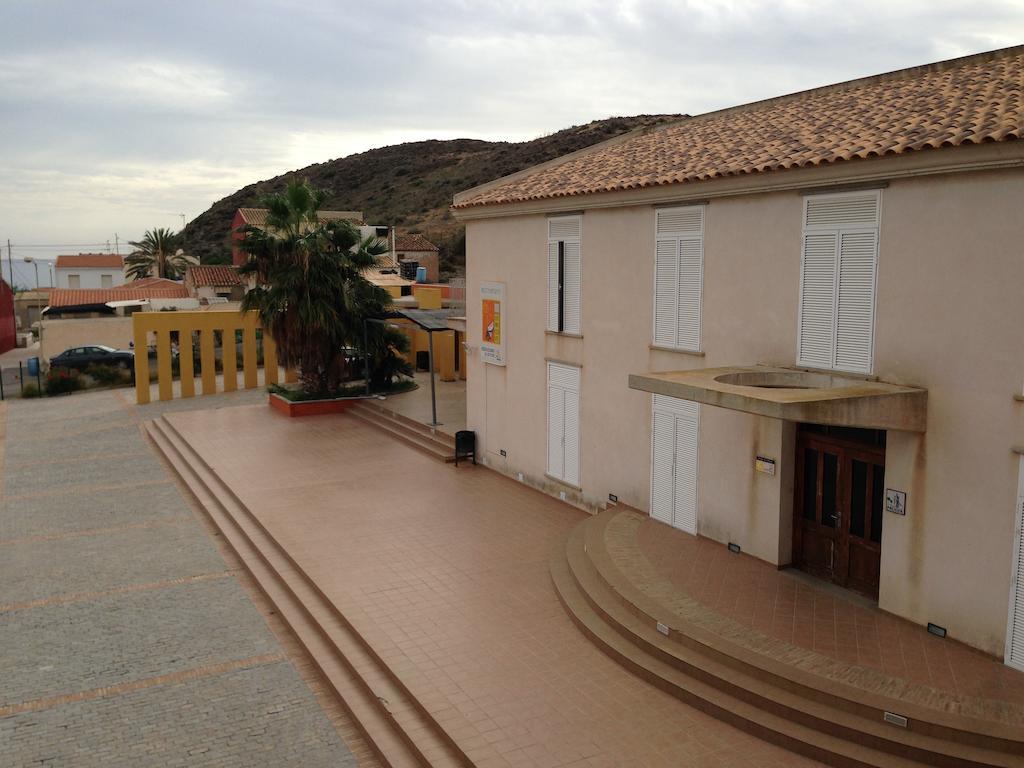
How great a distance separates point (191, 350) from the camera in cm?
2961

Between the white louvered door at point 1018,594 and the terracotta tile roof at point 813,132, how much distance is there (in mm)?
3601

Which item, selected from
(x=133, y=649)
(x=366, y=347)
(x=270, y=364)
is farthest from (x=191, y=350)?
(x=133, y=649)

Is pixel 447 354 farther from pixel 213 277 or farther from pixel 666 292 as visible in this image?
pixel 213 277

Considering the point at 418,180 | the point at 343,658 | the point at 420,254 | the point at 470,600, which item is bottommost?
the point at 343,658

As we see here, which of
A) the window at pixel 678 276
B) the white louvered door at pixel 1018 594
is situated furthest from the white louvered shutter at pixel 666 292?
the white louvered door at pixel 1018 594

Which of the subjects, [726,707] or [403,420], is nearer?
[726,707]

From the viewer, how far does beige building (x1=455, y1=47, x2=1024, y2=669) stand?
28.5ft

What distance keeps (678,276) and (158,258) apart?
60.5 m

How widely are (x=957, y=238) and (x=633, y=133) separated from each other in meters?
10.3

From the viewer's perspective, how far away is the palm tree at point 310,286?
24828 millimetres

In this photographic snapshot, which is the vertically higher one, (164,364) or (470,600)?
(164,364)

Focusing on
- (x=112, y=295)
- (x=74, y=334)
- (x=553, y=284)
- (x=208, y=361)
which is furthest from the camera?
(x=112, y=295)

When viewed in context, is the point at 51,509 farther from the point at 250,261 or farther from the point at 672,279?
the point at 672,279

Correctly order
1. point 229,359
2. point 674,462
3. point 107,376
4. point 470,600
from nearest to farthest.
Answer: point 470,600, point 674,462, point 229,359, point 107,376
